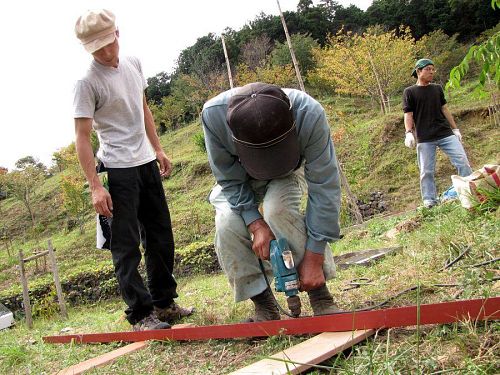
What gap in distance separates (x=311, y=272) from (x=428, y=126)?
3.86 m

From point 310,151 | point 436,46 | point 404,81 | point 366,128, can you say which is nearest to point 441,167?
point 366,128

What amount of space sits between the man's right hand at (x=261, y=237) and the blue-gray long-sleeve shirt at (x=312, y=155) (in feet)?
0.12

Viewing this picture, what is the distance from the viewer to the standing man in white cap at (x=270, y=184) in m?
1.85

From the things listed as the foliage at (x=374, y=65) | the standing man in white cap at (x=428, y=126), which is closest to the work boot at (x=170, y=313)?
the standing man in white cap at (x=428, y=126)

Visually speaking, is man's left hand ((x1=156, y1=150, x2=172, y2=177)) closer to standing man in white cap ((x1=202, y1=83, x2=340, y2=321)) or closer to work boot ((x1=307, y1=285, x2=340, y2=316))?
standing man in white cap ((x1=202, y1=83, x2=340, y2=321))

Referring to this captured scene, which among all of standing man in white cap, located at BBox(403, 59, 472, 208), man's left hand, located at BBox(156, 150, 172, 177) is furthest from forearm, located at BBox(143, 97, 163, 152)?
standing man in white cap, located at BBox(403, 59, 472, 208)

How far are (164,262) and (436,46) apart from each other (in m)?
25.8

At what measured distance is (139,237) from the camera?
2730 mm

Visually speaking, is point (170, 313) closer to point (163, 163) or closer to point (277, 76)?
point (163, 163)

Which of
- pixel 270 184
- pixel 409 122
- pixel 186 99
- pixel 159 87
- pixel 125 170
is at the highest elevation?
pixel 159 87

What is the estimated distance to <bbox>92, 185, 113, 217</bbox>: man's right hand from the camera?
2.51m

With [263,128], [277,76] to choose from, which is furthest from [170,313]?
[277,76]

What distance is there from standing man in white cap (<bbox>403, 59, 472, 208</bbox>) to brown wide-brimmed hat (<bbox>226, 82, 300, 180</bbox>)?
3.82 metres

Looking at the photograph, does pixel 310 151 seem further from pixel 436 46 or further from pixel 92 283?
pixel 436 46
